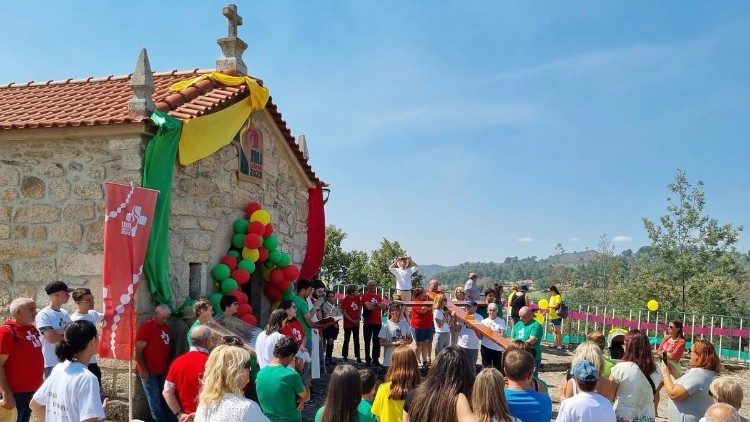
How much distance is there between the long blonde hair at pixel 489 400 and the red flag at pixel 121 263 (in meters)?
4.64

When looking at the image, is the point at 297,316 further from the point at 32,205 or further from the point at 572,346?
the point at 572,346

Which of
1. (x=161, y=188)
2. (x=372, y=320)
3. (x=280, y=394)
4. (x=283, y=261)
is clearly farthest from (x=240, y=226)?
(x=280, y=394)

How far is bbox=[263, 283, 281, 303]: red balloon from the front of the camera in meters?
9.65

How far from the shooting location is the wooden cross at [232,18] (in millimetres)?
9336

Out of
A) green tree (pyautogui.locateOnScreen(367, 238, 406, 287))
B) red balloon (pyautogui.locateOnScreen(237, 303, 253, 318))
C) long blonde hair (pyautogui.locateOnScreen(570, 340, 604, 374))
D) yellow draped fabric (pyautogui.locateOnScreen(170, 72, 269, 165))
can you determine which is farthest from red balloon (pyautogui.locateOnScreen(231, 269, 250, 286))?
green tree (pyautogui.locateOnScreen(367, 238, 406, 287))

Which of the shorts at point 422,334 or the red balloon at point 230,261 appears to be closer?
the red balloon at point 230,261

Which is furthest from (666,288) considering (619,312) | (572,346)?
(572,346)

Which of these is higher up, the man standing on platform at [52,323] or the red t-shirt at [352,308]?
the man standing on platform at [52,323]

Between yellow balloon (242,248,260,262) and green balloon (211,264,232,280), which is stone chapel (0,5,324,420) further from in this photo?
yellow balloon (242,248,260,262)

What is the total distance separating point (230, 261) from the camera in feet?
28.0

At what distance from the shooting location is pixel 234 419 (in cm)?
342

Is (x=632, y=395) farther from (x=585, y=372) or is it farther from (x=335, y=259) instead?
(x=335, y=259)

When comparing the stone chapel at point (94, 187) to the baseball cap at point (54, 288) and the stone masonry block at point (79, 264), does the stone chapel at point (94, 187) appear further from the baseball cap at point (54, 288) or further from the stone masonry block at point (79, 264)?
the baseball cap at point (54, 288)

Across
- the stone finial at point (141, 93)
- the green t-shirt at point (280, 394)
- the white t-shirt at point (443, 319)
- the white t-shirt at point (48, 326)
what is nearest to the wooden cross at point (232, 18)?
the stone finial at point (141, 93)
